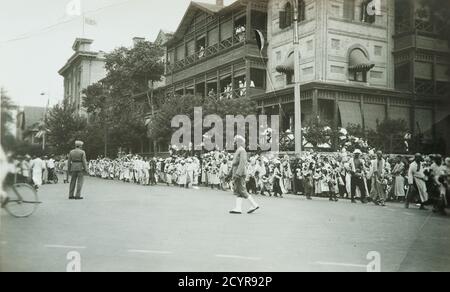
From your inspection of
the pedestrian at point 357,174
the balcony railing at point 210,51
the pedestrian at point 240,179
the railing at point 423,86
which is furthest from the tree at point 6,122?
the balcony railing at point 210,51

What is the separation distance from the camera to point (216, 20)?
26781 millimetres

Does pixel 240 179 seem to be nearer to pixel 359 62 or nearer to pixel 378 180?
pixel 378 180

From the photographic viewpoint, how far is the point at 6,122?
242 inches

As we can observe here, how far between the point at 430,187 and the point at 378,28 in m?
10.9

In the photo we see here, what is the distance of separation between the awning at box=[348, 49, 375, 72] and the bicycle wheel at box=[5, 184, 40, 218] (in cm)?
1662

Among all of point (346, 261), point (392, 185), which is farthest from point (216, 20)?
point (346, 261)

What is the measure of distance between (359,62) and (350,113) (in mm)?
2405

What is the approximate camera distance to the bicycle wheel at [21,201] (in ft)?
23.2

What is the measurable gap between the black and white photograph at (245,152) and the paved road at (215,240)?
0.04m

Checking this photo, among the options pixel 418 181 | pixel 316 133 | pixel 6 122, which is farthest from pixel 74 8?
pixel 316 133

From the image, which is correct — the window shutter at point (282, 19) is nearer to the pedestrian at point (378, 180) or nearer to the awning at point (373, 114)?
the awning at point (373, 114)

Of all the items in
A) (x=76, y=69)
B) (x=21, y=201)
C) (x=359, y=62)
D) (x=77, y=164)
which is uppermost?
(x=359, y=62)

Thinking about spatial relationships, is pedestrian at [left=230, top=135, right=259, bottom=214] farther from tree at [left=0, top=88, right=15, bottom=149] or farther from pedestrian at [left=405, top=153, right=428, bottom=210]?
tree at [left=0, top=88, right=15, bottom=149]

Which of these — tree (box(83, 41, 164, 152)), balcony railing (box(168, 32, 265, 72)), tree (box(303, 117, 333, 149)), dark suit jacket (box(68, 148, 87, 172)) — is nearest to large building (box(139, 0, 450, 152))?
balcony railing (box(168, 32, 265, 72))
